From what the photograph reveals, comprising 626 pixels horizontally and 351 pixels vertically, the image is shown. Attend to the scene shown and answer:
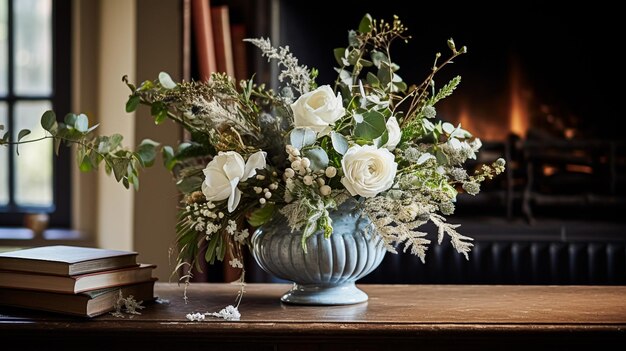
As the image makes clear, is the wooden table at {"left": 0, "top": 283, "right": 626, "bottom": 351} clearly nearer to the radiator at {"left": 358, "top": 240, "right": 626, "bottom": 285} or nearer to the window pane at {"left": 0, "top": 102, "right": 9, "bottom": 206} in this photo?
the radiator at {"left": 358, "top": 240, "right": 626, "bottom": 285}

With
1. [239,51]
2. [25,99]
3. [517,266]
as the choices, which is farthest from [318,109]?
[25,99]

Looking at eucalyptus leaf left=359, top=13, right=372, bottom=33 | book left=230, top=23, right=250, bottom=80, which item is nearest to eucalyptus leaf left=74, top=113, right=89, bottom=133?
eucalyptus leaf left=359, top=13, right=372, bottom=33

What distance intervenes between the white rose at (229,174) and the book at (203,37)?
159cm

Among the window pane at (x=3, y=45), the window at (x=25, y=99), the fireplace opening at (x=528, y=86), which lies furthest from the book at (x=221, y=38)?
the window pane at (x=3, y=45)

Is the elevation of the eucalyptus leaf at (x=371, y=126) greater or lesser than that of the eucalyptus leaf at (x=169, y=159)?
greater

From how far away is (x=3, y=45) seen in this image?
370 centimetres

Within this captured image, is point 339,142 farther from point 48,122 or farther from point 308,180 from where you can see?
point 48,122

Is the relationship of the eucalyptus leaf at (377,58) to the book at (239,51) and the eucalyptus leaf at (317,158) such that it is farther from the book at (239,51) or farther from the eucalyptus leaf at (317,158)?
the book at (239,51)

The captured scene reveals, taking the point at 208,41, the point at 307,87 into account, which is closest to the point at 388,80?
the point at 307,87

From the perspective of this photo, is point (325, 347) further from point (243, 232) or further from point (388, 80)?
point (388, 80)

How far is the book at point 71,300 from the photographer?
1552mm

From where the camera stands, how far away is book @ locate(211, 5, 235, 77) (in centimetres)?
317

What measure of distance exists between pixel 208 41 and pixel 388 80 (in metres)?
1.48

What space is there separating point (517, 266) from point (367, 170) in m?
1.57
